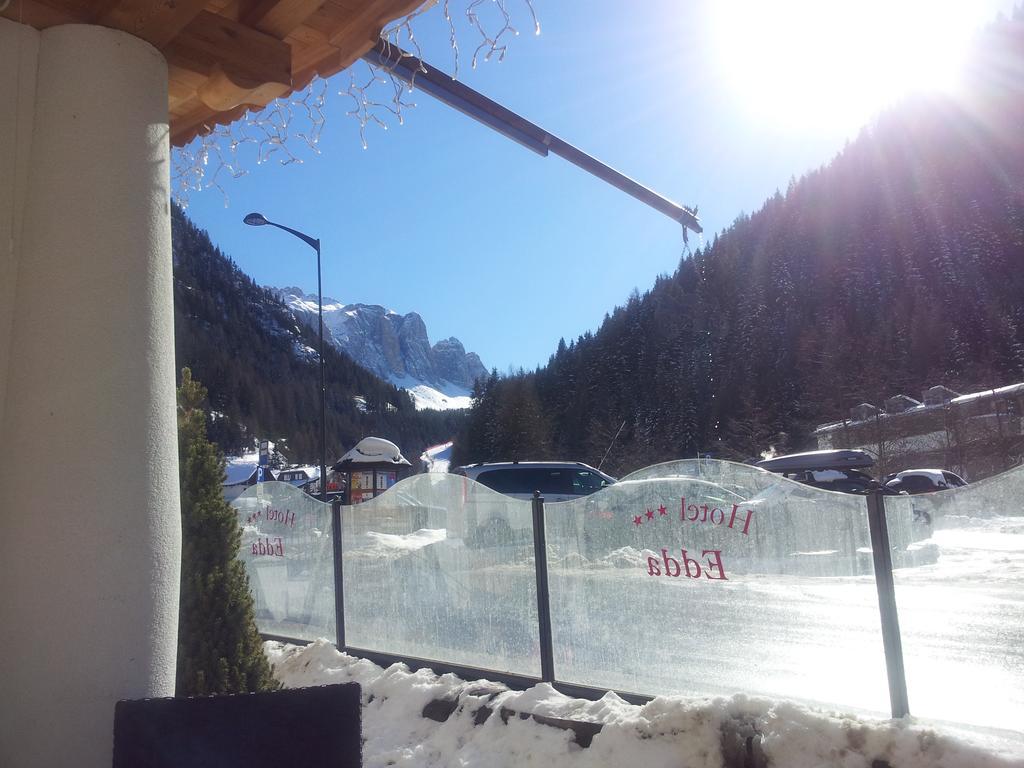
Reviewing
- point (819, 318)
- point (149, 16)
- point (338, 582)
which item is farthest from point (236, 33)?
point (819, 318)

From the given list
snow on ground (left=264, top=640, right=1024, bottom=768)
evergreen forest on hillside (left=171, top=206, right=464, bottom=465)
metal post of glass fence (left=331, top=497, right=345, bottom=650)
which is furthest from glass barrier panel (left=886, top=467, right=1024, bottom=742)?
evergreen forest on hillside (left=171, top=206, right=464, bottom=465)

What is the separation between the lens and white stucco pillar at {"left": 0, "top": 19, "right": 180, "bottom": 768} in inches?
98.8

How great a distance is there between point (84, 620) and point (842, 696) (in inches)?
139

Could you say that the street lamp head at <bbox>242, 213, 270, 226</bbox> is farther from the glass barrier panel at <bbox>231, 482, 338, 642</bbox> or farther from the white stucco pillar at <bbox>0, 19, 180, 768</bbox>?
the white stucco pillar at <bbox>0, 19, 180, 768</bbox>

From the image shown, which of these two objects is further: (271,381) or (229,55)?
(271,381)

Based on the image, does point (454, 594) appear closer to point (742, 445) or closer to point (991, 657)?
point (991, 657)

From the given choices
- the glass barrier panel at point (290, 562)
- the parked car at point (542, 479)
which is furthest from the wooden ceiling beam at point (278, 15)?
the parked car at point (542, 479)

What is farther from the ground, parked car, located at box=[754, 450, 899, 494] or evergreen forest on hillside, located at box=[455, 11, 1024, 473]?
evergreen forest on hillside, located at box=[455, 11, 1024, 473]

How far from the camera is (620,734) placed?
4.24m

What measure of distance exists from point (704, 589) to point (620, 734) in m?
1.03

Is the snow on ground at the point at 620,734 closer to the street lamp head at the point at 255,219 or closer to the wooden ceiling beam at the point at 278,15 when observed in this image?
the wooden ceiling beam at the point at 278,15

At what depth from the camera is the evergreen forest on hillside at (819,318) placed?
228 feet

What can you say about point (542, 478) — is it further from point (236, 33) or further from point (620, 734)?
point (236, 33)

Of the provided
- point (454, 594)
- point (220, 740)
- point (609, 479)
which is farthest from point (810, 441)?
point (220, 740)
